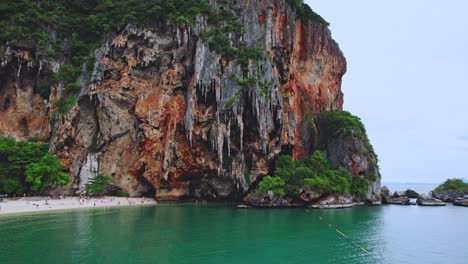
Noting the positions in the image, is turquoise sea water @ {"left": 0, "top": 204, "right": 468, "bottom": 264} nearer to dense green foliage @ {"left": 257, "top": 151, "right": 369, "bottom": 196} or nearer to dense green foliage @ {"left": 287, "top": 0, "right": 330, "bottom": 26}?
dense green foliage @ {"left": 257, "top": 151, "right": 369, "bottom": 196}

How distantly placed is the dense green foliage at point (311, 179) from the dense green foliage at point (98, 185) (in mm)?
21545

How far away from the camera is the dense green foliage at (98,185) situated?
146ft

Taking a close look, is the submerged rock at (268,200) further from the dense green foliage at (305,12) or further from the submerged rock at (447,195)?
the submerged rock at (447,195)

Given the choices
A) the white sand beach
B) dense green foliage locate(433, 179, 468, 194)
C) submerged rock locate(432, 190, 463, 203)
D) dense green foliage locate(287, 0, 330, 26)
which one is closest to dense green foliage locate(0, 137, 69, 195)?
the white sand beach

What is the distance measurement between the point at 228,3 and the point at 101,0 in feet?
71.2

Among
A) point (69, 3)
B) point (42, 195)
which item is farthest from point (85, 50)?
point (42, 195)

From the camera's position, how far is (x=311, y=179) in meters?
44.1

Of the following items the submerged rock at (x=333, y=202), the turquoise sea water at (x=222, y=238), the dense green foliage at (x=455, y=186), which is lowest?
the turquoise sea water at (x=222, y=238)

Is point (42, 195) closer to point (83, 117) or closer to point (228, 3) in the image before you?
point (83, 117)

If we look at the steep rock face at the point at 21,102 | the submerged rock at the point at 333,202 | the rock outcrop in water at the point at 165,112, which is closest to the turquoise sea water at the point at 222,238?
the submerged rock at the point at 333,202

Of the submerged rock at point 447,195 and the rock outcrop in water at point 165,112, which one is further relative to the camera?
the submerged rock at point 447,195

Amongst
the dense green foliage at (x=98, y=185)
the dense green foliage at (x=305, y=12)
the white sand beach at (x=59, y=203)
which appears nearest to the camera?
the white sand beach at (x=59, y=203)

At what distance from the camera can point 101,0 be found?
5494cm

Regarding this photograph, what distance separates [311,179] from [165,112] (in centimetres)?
2286
